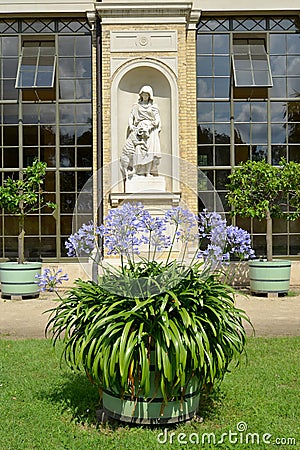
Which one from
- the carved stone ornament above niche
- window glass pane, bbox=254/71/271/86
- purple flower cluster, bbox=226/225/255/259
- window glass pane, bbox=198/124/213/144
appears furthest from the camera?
window glass pane, bbox=198/124/213/144

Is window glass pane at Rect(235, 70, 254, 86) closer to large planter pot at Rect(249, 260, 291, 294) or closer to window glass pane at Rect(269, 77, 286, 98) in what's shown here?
window glass pane at Rect(269, 77, 286, 98)

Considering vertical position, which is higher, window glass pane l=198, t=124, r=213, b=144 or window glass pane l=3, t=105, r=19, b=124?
window glass pane l=3, t=105, r=19, b=124

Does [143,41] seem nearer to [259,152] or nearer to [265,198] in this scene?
[259,152]

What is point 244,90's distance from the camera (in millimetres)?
12062

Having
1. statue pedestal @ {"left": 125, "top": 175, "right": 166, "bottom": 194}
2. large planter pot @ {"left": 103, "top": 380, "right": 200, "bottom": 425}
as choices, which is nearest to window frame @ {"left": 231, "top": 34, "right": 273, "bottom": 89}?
statue pedestal @ {"left": 125, "top": 175, "right": 166, "bottom": 194}

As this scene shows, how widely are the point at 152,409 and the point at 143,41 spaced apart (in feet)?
29.0

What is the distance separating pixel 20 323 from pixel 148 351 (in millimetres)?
4688

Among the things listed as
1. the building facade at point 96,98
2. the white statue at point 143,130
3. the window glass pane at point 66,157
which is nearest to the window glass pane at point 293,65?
the building facade at point 96,98

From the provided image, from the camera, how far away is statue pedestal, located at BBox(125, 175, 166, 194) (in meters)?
10.4

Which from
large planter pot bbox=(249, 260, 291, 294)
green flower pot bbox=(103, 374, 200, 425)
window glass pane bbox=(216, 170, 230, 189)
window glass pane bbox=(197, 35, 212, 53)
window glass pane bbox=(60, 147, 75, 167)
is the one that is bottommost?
green flower pot bbox=(103, 374, 200, 425)

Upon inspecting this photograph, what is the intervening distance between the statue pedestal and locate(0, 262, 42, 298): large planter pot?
7.85ft

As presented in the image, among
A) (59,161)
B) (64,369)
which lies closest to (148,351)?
(64,369)

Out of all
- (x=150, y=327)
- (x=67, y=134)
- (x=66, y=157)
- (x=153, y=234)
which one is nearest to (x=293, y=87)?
(x=67, y=134)

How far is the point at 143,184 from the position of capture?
34.4 ft
